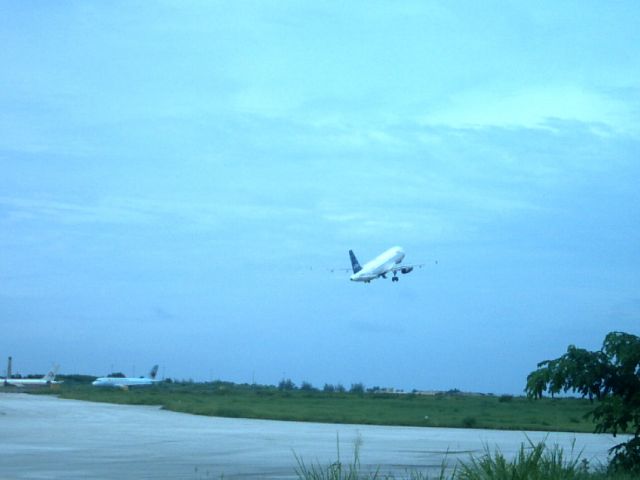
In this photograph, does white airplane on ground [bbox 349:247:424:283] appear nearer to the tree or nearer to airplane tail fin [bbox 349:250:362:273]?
airplane tail fin [bbox 349:250:362:273]

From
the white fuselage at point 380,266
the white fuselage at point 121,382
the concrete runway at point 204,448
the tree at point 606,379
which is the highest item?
the white fuselage at point 380,266

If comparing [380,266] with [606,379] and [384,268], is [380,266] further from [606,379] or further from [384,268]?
[606,379]

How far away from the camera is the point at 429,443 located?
33.7 m

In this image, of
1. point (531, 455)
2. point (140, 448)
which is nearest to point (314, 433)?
point (140, 448)

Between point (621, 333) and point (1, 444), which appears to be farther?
point (1, 444)

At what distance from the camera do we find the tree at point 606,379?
61.5ft

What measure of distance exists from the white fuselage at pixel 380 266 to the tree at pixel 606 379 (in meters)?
70.9

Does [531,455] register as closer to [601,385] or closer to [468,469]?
[468,469]

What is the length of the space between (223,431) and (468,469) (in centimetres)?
2544

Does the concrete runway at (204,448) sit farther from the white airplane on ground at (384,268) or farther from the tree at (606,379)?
the white airplane on ground at (384,268)

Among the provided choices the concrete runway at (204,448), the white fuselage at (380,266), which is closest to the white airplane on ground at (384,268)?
the white fuselage at (380,266)

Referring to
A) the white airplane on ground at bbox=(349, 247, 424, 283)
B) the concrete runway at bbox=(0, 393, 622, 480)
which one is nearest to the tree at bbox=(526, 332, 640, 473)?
the concrete runway at bbox=(0, 393, 622, 480)

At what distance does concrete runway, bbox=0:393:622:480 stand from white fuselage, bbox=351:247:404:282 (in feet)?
150

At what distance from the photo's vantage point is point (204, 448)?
28.5 metres
